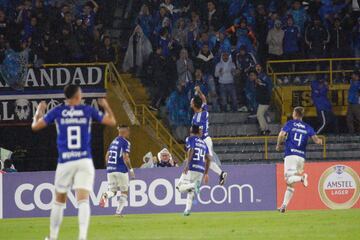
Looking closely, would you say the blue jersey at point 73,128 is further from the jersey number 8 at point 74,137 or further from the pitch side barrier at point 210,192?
the pitch side barrier at point 210,192

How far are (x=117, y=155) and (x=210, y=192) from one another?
3.70 meters

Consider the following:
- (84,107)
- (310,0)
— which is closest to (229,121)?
(310,0)

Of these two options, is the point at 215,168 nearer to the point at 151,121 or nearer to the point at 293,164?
the point at 293,164

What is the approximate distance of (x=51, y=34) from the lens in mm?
31734

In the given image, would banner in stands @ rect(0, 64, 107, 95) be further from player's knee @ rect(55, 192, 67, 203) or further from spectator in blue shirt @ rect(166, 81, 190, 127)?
player's knee @ rect(55, 192, 67, 203)

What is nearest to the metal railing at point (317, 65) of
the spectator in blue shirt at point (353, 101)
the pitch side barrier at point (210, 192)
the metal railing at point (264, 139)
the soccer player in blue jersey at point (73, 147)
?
the spectator in blue shirt at point (353, 101)

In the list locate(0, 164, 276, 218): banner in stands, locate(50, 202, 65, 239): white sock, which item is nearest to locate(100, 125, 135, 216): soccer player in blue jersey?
locate(0, 164, 276, 218): banner in stands

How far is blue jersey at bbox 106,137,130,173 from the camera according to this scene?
84.9 feet

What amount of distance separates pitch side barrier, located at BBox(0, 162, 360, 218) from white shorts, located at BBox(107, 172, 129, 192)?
7.28ft

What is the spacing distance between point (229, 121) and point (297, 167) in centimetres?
846

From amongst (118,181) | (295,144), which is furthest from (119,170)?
(295,144)

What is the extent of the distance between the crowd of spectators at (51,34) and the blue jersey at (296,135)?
9176mm

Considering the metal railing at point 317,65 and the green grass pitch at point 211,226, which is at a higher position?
the metal railing at point 317,65

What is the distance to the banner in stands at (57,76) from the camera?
32.2 m
